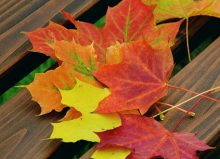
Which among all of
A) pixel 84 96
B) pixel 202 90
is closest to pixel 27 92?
pixel 84 96

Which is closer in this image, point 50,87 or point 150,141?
point 150,141

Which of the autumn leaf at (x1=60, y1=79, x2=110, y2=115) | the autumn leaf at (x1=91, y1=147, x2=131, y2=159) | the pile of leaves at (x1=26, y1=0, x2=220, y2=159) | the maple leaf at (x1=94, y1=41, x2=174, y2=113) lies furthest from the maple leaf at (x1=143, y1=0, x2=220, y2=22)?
the autumn leaf at (x1=91, y1=147, x2=131, y2=159)

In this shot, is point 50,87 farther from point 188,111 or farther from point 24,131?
point 188,111

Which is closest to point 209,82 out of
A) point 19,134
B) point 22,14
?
point 19,134

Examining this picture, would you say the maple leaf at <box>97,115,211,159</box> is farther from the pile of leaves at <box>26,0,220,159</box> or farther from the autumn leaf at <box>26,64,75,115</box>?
the autumn leaf at <box>26,64,75,115</box>

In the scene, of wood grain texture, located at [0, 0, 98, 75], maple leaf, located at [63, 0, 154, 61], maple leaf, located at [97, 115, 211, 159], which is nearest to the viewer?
maple leaf, located at [97, 115, 211, 159]

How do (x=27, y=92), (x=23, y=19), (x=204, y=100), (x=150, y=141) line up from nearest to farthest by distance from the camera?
(x=150, y=141) < (x=204, y=100) < (x=27, y=92) < (x=23, y=19)

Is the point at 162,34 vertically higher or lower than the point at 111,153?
higher

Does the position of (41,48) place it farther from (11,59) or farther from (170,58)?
(170,58)
